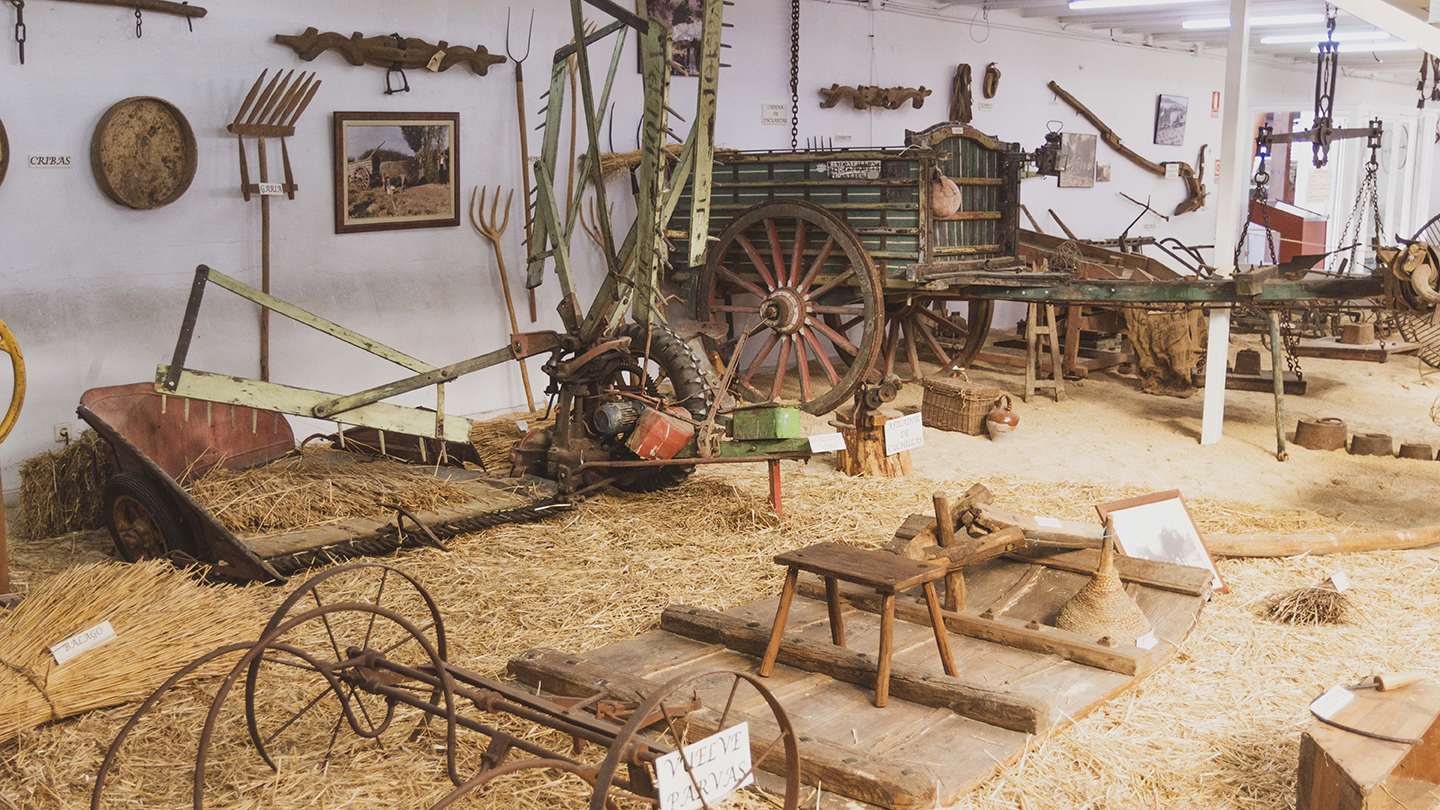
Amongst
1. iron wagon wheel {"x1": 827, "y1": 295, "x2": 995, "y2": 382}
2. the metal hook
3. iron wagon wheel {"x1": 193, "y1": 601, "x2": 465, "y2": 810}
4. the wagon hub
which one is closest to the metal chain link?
iron wagon wheel {"x1": 827, "y1": 295, "x2": 995, "y2": 382}

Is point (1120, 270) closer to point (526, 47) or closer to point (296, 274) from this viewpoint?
point (526, 47)

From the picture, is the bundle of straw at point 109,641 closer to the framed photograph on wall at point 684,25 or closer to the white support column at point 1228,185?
the white support column at point 1228,185

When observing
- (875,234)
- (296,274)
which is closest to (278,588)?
(296,274)

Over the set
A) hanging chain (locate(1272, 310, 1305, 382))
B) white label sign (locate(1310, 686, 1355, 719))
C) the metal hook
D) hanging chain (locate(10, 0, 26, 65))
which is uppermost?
the metal hook

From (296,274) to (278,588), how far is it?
2.68m

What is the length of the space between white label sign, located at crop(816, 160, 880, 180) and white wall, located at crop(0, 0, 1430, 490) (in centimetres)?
167

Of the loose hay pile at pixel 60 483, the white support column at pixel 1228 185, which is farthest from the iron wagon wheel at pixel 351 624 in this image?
the white support column at pixel 1228 185

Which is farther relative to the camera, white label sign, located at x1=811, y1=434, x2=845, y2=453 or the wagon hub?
the wagon hub

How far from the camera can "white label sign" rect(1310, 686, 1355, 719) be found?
2.85m

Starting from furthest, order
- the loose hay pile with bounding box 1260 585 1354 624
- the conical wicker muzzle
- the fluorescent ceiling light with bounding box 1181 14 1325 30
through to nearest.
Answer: the fluorescent ceiling light with bounding box 1181 14 1325 30 < the loose hay pile with bounding box 1260 585 1354 624 < the conical wicker muzzle

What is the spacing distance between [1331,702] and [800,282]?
16.1ft

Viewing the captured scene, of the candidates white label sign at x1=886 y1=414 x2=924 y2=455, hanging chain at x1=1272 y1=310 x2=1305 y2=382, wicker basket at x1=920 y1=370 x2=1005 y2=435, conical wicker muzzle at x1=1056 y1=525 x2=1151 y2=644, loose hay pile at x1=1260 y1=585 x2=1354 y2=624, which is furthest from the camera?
hanging chain at x1=1272 y1=310 x2=1305 y2=382

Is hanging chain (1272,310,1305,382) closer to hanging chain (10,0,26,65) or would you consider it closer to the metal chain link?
the metal chain link

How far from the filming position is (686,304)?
27.4 feet
